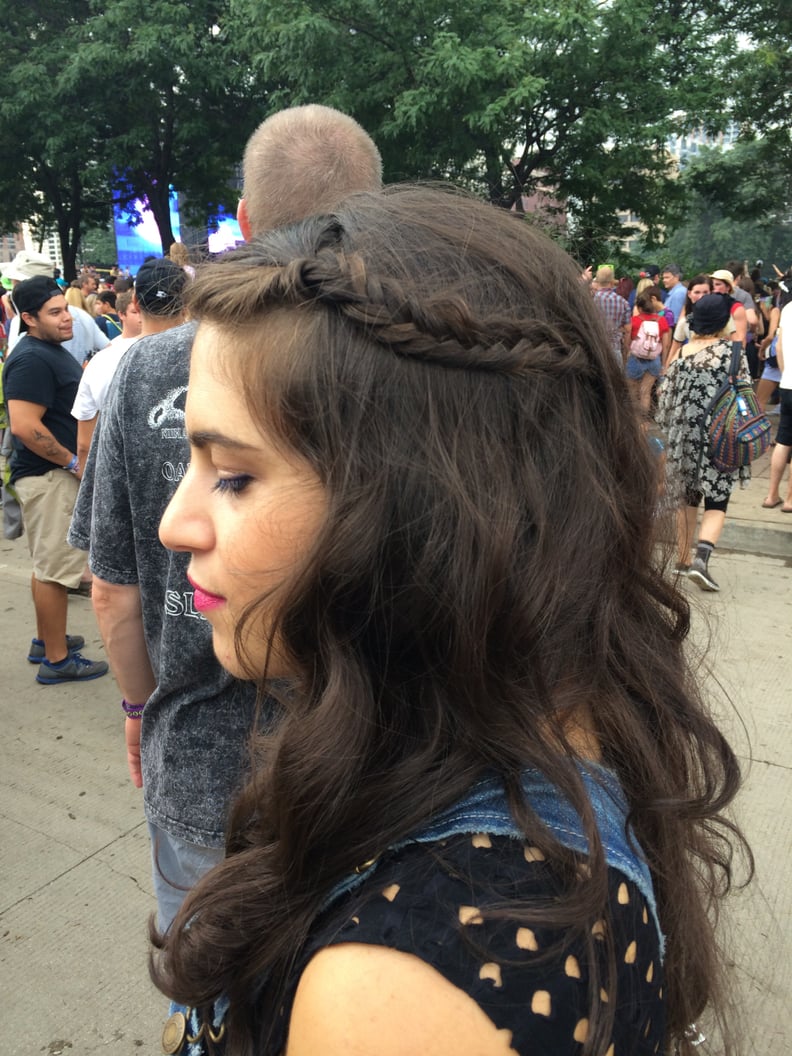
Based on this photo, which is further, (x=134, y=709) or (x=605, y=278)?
(x=605, y=278)

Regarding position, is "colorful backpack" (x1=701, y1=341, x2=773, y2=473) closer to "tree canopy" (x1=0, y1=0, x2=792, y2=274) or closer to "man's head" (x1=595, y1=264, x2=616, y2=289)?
"man's head" (x1=595, y1=264, x2=616, y2=289)

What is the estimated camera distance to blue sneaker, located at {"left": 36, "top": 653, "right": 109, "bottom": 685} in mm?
4324

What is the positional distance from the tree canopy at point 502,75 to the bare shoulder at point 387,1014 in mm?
14136

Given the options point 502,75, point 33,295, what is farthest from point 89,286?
point 33,295

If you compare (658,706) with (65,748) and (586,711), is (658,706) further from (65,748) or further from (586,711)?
(65,748)

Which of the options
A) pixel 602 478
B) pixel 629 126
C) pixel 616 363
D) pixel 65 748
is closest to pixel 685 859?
pixel 602 478

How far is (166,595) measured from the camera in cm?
157

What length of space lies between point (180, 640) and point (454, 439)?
95cm

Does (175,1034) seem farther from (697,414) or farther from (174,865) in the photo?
(697,414)

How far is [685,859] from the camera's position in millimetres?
940

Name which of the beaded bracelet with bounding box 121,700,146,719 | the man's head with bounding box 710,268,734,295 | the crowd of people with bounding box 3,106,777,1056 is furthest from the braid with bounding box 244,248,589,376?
the man's head with bounding box 710,268,734,295

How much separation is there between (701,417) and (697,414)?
32 mm

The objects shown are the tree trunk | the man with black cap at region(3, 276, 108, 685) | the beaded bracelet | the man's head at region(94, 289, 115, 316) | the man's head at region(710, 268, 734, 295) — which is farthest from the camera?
the tree trunk

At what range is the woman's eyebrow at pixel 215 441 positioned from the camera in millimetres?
795
